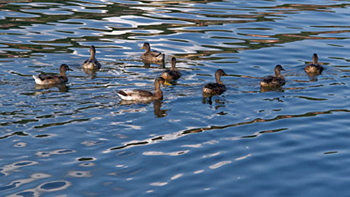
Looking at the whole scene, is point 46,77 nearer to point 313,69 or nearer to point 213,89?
point 213,89

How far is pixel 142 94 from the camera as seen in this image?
19.5 meters

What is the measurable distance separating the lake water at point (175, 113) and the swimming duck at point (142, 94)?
0.76 feet

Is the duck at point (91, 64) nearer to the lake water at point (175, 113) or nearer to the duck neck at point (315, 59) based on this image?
the lake water at point (175, 113)

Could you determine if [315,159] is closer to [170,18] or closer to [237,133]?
[237,133]

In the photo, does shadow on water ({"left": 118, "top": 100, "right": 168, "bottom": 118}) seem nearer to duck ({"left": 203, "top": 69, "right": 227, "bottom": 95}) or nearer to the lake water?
the lake water

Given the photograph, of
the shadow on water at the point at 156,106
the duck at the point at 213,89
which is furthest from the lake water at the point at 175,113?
the duck at the point at 213,89

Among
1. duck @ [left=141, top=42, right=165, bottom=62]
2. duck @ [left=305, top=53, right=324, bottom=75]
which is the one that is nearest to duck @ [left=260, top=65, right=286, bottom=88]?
duck @ [left=305, top=53, right=324, bottom=75]

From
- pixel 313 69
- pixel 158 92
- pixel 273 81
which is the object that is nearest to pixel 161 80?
pixel 158 92

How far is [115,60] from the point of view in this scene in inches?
987

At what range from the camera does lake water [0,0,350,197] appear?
13766 millimetres

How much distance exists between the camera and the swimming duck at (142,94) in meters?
19.1

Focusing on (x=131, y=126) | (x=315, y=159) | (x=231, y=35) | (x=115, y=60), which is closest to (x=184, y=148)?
(x=131, y=126)

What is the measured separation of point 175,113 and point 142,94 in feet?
5.40

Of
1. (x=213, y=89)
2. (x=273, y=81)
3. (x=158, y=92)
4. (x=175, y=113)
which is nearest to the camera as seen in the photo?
(x=175, y=113)
